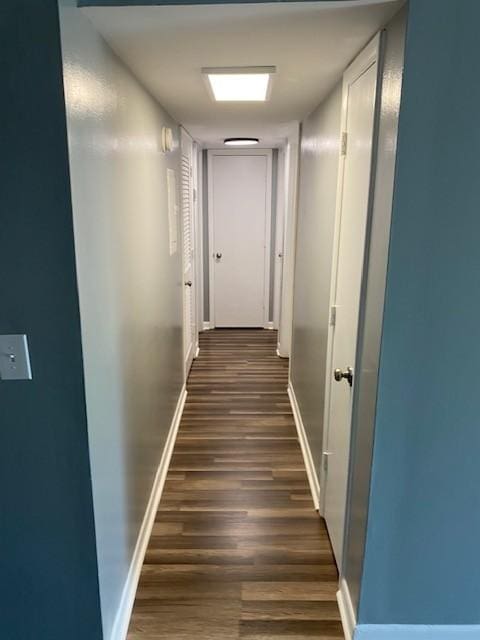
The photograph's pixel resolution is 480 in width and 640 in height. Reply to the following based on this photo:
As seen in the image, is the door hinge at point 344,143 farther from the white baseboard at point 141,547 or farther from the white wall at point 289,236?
the white baseboard at point 141,547

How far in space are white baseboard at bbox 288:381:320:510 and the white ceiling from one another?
2.05 meters

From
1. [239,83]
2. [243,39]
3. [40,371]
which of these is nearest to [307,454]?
[40,371]

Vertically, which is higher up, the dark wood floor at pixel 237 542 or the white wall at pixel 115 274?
the white wall at pixel 115 274

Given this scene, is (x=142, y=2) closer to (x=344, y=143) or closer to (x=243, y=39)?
(x=243, y=39)

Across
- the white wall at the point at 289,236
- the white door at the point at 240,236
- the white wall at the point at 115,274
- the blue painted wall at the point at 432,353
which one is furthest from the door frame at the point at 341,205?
the white door at the point at 240,236

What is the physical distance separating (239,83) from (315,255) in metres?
1.05

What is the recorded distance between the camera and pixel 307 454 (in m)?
2.98

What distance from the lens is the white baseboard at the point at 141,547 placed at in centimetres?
180

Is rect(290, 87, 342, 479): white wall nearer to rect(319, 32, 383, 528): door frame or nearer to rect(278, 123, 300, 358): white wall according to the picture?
rect(319, 32, 383, 528): door frame

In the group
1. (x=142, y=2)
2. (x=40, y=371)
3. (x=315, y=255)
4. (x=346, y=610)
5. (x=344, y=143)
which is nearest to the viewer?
(x=142, y=2)

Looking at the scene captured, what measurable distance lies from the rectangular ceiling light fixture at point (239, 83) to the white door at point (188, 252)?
1.39 meters

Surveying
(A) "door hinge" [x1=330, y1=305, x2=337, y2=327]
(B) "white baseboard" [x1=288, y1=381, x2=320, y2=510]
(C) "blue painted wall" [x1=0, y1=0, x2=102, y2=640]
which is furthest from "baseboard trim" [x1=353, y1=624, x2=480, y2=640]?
(A) "door hinge" [x1=330, y1=305, x2=337, y2=327]

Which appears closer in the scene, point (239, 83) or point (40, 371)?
point (40, 371)

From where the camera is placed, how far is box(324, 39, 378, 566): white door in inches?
65.1
